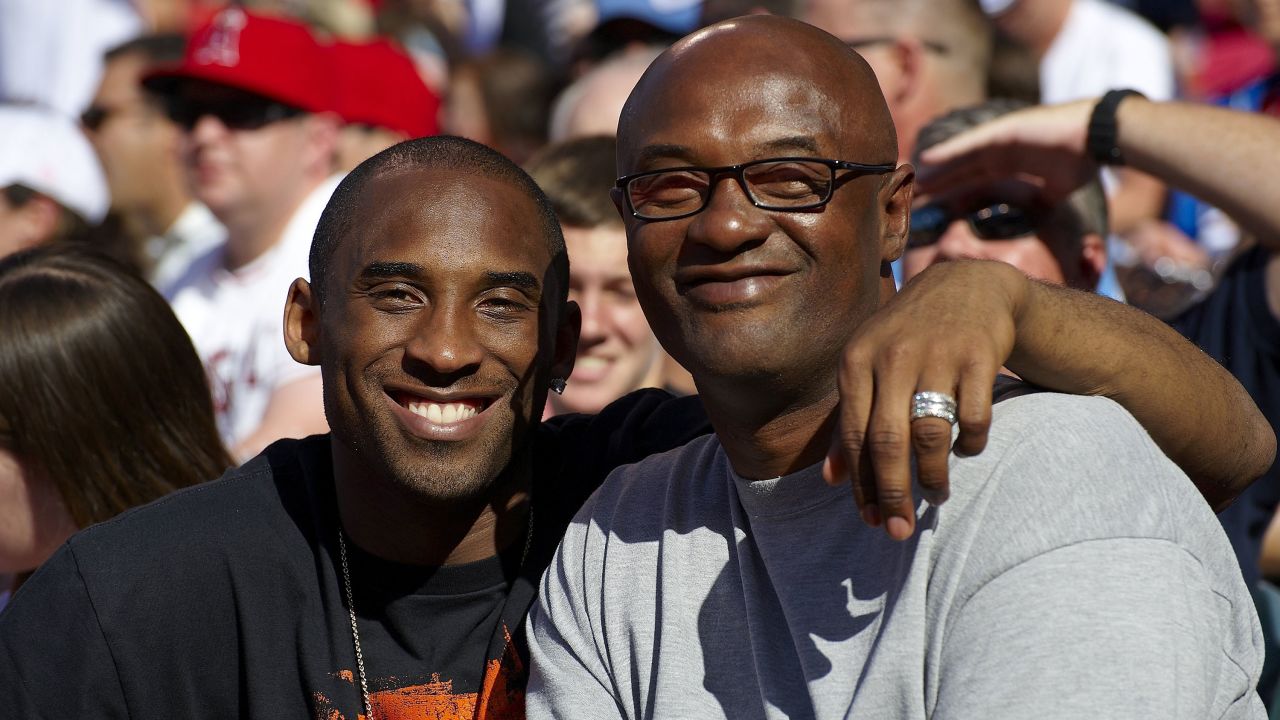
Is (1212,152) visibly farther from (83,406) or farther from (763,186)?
(83,406)

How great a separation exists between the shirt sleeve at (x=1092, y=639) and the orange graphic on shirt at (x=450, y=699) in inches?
39.7

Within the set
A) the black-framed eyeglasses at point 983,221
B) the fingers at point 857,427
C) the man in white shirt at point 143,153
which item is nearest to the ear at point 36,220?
the man in white shirt at point 143,153

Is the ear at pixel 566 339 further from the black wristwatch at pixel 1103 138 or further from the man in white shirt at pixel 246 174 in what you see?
the man in white shirt at pixel 246 174

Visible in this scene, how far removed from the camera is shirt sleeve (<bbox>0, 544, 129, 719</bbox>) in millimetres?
2656

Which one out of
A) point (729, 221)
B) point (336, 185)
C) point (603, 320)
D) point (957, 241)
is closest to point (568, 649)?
Result: point (729, 221)

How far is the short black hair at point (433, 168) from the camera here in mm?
2855

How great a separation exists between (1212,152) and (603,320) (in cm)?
173

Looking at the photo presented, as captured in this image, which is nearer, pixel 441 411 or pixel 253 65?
pixel 441 411

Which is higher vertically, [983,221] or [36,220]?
[36,220]

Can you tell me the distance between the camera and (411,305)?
2.72 metres

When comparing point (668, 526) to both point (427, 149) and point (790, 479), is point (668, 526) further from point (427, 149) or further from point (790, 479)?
point (427, 149)

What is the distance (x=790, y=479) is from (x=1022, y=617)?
500 mm

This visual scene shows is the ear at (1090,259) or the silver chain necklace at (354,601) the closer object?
the silver chain necklace at (354,601)

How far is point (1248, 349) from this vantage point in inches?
148
